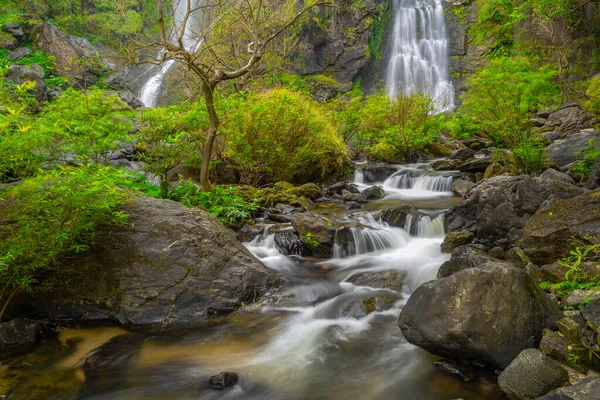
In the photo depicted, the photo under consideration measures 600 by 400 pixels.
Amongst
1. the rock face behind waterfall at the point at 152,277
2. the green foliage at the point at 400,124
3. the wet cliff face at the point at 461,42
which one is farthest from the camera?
the wet cliff face at the point at 461,42

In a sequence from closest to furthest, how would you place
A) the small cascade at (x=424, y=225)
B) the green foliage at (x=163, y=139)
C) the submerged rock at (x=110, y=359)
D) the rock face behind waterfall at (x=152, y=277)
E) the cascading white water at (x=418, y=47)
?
the submerged rock at (x=110, y=359), the rock face behind waterfall at (x=152, y=277), the green foliage at (x=163, y=139), the small cascade at (x=424, y=225), the cascading white water at (x=418, y=47)

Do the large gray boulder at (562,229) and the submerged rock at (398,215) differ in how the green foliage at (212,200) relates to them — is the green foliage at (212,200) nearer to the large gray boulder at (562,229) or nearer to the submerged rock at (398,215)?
the submerged rock at (398,215)

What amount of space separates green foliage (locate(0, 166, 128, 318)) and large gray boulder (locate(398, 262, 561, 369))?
3.80 m

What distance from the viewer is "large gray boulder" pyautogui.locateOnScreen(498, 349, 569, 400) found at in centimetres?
290

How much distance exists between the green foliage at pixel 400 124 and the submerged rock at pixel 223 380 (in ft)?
40.5

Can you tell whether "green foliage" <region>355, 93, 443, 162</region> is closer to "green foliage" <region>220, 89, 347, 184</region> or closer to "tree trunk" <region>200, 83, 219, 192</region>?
"green foliage" <region>220, 89, 347, 184</region>

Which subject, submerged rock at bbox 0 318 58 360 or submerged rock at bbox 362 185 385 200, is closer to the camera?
submerged rock at bbox 0 318 58 360

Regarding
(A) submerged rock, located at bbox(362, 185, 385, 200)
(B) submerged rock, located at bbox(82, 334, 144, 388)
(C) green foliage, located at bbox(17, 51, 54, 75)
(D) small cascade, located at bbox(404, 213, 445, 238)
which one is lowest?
(B) submerged rock, located at bbox(82, 334, 144, 388)

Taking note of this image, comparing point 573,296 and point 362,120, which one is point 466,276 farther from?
point 362,120

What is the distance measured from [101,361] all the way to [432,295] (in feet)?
12.0

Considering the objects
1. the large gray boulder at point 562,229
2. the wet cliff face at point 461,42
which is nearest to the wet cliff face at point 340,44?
the wet cliff face at point 461,42

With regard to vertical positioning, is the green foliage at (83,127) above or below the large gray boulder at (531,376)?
above

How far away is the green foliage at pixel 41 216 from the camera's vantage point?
3.89 metres

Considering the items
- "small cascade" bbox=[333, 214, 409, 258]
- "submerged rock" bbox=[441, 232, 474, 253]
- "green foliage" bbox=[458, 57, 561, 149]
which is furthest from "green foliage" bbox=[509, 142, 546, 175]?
"small cascade" bbox=[333, 214, 409, 258]
